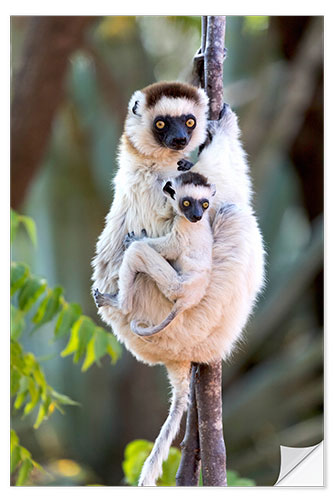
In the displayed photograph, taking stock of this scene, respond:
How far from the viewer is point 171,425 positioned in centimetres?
251

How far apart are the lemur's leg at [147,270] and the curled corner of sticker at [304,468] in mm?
1085

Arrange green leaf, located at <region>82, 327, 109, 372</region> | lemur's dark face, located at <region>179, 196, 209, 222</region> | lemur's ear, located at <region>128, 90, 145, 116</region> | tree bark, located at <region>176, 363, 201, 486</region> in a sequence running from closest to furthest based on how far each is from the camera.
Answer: lemur's dark face, located at <region>179, 196, 209, 222</region>, lemur's ear, located at <region>128, 90, 145, 116</region>, tree bark, located at <region>176, 363, 201, 486</region>, green leaf, located at <region>82, 327, 109, 372</region>

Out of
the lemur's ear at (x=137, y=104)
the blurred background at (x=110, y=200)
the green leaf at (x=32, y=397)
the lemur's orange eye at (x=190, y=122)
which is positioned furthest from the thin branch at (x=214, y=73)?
the green leaf at (x=32, y=397)

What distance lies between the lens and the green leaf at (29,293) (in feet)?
9.66

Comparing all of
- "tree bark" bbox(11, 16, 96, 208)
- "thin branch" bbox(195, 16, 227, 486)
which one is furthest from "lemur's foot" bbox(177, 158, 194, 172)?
"tree bark" bbox(11, 16, 96, 208)

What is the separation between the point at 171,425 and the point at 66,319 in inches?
28.5

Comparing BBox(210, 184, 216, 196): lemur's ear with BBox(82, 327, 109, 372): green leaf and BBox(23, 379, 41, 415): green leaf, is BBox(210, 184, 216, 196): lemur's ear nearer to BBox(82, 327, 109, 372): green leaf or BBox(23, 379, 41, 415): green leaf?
BBox(82, 327, 109, 372): green leaf

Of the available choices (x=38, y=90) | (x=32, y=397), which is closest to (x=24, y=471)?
(x=32, y=397)

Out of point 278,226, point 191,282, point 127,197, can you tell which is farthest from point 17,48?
point 191,282

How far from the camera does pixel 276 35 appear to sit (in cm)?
593

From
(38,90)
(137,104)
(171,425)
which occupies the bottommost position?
(171,425)

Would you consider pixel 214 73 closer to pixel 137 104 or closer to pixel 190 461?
pixel 137 104

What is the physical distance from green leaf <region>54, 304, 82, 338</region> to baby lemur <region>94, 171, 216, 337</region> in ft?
2.12

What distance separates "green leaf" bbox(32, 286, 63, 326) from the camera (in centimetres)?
294
